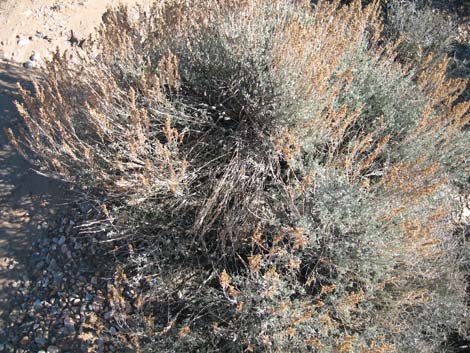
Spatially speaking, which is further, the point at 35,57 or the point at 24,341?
the point at 35,57

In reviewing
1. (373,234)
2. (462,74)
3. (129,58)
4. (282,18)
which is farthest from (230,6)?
(462,74)

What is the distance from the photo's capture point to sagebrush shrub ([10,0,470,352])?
2488mm

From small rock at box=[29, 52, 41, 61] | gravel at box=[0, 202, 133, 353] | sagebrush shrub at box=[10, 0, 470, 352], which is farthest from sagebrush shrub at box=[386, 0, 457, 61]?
small rock at box=[29, 52, 41, 61]

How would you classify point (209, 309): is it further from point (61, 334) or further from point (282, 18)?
point (282, 18)

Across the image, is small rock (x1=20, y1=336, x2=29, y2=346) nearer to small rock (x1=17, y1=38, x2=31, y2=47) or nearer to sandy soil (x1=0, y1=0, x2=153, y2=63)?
sandy soil (x1=0, y1=0, x2=153, y2=63)

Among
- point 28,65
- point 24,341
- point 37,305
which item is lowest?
point 24,341

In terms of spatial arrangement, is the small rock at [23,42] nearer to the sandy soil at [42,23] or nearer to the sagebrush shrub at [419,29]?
the sandy soil at [42,23]

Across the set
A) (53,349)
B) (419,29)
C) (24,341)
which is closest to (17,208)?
(24,341)

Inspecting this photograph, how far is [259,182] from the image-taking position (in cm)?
285

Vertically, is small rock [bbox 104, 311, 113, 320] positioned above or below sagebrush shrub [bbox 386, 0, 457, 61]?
below

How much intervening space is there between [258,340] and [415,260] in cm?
119

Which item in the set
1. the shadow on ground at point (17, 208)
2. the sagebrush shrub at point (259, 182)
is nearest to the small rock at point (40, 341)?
the shadow on ground at point (17, 208)

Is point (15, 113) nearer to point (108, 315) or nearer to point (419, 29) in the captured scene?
point (108, 315)

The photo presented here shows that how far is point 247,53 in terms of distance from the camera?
9.66 feet
